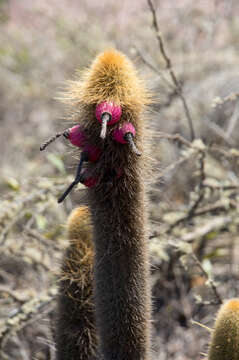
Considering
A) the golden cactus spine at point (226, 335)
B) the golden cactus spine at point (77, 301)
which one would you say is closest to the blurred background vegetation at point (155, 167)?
the golden cactus spine at point (77, 301)

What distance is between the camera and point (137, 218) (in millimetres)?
1642

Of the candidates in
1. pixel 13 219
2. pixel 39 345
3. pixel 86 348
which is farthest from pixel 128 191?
pixel 39 345

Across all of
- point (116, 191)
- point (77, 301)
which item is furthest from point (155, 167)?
point (77, 301)

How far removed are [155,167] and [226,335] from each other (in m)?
0.72

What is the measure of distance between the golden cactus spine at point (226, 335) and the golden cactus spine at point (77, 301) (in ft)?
1.88

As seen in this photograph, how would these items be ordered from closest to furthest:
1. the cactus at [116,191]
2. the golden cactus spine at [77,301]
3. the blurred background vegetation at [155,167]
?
the cactus at [116,191]
the golden cactus spine at [77,301]
the blurred background vegetation at [155,167]

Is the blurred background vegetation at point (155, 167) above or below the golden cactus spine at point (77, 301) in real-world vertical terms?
above

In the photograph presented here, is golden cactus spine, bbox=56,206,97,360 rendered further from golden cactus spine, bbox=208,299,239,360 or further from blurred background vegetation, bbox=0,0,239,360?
golden cactus spine, bbox=208,299,239,360

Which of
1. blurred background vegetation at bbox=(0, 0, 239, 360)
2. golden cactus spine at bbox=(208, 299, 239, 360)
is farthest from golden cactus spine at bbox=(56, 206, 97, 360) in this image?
golden cactus spine at bbox=(208, 299, 239, 360)

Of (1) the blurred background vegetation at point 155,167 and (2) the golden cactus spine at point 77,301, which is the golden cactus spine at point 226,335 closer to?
(1) the blurred background vegetation at point 155,167

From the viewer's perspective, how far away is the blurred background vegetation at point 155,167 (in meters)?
3.05

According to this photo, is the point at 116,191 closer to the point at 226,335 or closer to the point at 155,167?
the point at 155,167

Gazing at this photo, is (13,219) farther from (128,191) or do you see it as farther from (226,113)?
(226,113)

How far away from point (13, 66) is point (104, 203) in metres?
6.81
